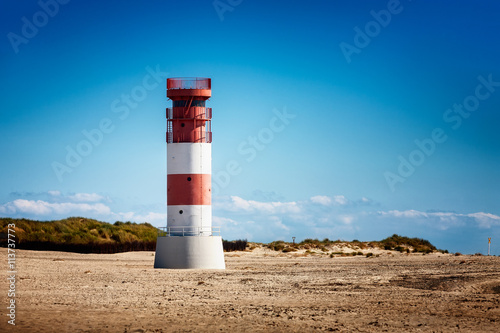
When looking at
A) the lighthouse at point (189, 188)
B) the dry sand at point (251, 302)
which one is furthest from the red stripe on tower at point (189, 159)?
the dry sand at point (251, 302)

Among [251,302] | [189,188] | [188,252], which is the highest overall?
[189,188]

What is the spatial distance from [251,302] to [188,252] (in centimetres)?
1184

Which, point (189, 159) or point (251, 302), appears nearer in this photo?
point (251, 302)

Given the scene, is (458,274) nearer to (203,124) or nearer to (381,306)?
(381,306)

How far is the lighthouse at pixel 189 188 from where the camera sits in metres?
29.2

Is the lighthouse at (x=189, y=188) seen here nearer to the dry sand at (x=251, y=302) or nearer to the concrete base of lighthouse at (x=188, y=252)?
the concrete base of lighthouse at (x=188, y=252)

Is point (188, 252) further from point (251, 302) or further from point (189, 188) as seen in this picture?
point (251, 302)

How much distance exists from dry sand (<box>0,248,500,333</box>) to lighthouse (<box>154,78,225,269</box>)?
258 cm

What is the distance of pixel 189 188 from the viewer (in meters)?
29.1

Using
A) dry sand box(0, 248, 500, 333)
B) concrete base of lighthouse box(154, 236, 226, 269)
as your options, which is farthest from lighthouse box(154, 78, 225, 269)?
dry sand box(0, 248, 500, 333)

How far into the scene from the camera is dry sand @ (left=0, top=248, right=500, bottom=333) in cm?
1420

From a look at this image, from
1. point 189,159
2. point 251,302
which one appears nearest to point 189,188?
point 189,159

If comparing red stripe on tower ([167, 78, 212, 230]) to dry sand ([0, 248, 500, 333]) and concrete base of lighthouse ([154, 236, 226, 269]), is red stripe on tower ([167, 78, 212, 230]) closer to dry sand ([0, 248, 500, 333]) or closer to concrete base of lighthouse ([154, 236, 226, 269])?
concrete base of lighthouse ([154, 236, 226, 269])

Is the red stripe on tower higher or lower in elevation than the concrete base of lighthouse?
higher
